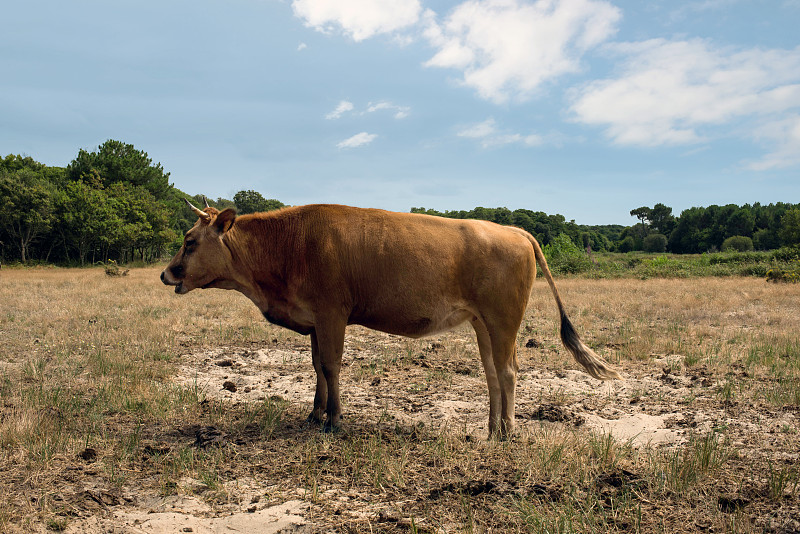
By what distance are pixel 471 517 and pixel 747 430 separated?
410cm

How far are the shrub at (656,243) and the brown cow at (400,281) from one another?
103253mm

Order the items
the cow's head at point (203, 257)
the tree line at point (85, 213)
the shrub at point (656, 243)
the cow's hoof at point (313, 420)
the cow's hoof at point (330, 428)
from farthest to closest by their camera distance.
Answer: the shrub at point (656, 243) → the tree line at point (85, 213) → the cow's head at point (203, 257) → the cow's hoof at point (313, 420) → the cow's hoof at point (330, 428)

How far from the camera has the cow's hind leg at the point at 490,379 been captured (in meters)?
5.97

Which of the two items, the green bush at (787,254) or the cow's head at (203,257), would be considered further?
the green bush at (787,254)

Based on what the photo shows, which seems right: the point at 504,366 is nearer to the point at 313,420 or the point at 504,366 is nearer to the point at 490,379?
the point at 490,379

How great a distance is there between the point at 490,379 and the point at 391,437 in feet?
4.69

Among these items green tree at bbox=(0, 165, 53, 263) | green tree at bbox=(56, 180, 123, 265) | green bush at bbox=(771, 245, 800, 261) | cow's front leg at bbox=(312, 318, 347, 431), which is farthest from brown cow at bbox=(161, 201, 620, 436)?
green tree at bbox=(0, 165, 53, 263)

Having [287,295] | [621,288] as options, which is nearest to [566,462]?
[287,295]

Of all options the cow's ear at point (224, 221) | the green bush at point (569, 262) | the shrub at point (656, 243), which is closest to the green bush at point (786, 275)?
the green bush at point (569, 262)

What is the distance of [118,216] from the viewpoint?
54750mm

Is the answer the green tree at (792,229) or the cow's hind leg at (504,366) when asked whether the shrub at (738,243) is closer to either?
the green tree at (792,229)

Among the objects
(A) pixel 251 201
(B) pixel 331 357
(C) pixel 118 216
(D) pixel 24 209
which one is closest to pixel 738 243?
(A) pixel 251 201

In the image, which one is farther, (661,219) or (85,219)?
(661,219)

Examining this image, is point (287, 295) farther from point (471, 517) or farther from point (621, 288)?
point (621, 288)
